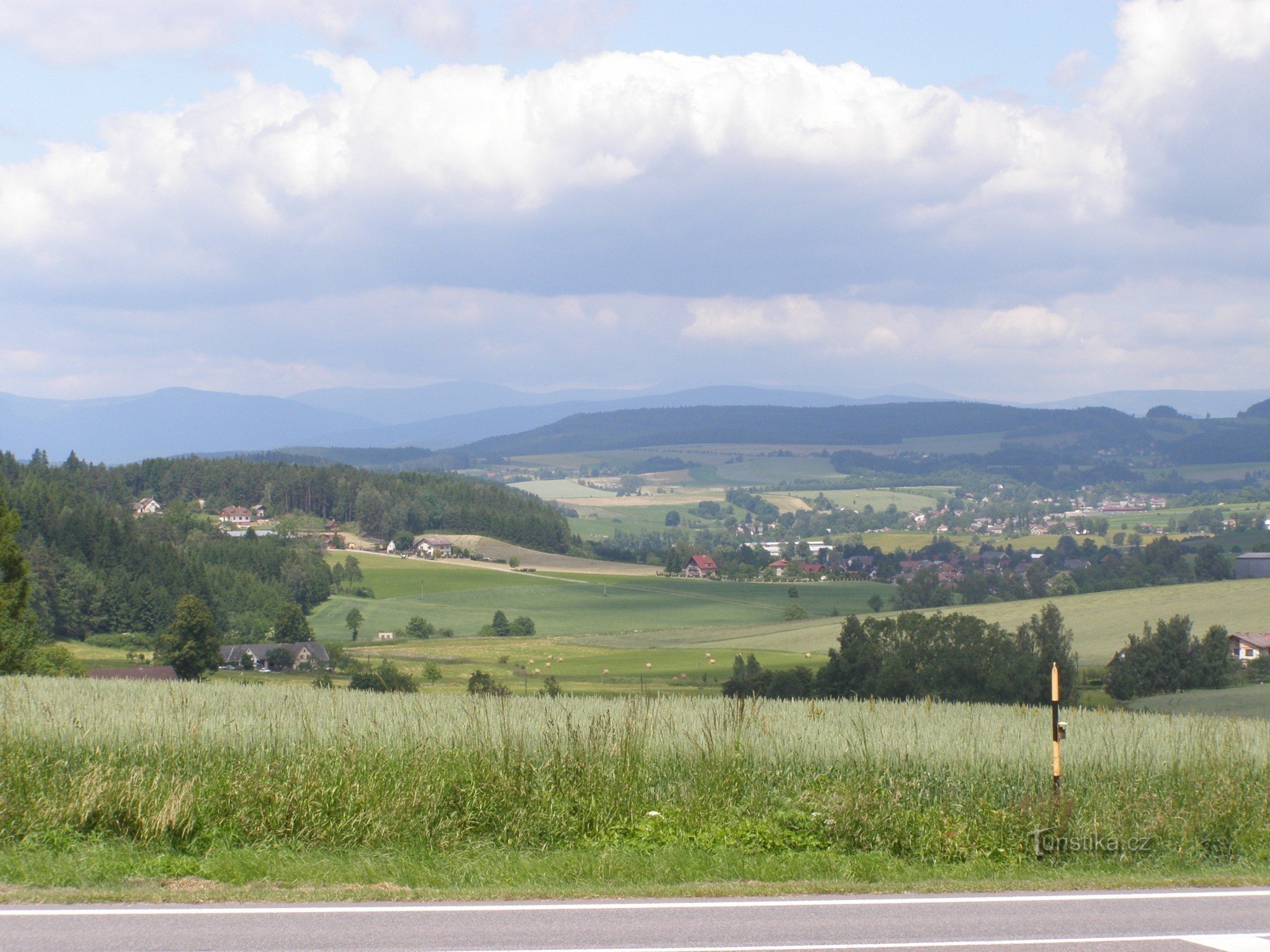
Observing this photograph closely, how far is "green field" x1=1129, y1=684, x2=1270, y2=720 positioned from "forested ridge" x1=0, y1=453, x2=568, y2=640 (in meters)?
47.9

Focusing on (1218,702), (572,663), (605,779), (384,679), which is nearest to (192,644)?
(384,679)

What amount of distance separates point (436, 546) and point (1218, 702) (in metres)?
122

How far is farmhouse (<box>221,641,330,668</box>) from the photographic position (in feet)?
266

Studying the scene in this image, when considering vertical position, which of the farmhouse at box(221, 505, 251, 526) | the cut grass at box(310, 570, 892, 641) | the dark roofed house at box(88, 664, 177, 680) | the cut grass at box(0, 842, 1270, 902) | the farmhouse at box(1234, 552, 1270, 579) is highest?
the cut grass at box(0, 842, 1270, 902)

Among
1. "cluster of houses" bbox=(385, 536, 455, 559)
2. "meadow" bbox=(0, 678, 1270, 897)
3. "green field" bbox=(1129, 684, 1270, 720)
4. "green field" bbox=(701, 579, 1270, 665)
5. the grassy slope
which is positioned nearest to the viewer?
"meadow" bbox=(0, 678, 1270, 897)

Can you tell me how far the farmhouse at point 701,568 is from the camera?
14012 centimetres

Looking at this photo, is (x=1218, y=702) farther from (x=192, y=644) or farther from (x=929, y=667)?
(x=192, y=644)

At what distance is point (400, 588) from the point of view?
118 meters

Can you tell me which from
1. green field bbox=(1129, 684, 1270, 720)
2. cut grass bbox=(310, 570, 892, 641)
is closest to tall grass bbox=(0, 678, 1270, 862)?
green field bbox=(1129, 684, 1270, 720)

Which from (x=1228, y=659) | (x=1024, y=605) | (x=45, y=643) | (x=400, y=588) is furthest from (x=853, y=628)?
(x=400, y=588)

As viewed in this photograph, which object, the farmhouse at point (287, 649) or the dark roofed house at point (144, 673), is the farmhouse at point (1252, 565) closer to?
the farmhouse at point (287, 649)

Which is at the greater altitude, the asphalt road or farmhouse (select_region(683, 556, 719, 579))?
the asphalt road

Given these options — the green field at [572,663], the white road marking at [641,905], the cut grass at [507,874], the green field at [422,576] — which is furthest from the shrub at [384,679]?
the green field at [422,576]

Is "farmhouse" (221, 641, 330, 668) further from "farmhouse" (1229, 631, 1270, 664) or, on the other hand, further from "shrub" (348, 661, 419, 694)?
"farmhouse" (1229, 631, 1270, 664)
